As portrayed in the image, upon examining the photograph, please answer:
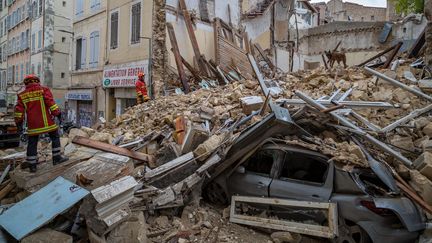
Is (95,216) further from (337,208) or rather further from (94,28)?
(94,28)

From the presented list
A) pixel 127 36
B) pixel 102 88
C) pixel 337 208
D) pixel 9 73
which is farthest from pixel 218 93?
pixel 9 73

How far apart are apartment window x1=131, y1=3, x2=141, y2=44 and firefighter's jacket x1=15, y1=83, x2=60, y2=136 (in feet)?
33.4

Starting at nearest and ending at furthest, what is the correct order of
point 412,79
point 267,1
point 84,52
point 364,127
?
point 364,127, point 412,79, point 84,52, point 267,1

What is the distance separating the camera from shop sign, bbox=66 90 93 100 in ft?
63.6

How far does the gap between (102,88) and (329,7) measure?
37.6 metres

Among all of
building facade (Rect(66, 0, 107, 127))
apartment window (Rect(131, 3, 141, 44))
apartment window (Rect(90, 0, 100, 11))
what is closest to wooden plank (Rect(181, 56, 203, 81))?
apartment window (Rect(131, 3, 141, 44))

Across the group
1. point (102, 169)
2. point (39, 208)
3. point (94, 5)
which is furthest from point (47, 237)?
point (94, 5)

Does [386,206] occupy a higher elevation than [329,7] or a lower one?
lower

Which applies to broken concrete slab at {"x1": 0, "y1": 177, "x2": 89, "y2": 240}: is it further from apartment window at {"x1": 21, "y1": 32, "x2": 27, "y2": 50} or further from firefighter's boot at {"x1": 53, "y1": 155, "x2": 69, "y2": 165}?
apartment window at {"x1": 21, "y1": 32, "x2": 27, "y2": 50}

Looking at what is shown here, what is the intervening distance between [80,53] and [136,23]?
265 inches

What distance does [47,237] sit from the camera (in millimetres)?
4305

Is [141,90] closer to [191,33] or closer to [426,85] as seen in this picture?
[191,33]

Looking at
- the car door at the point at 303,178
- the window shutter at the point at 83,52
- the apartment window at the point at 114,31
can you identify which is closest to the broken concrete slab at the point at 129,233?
the car door at the point at 303,178

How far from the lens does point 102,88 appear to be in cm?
1838
